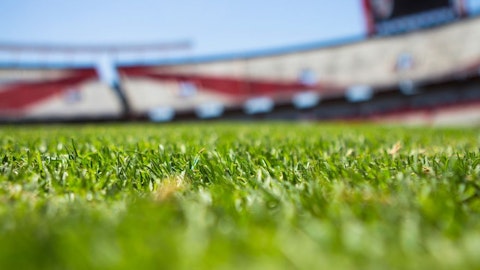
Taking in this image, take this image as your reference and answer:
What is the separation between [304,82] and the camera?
26094 millimetres

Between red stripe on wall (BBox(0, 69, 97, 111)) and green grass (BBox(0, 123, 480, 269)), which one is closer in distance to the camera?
green grass (BBox(0, 123, 480, 269))

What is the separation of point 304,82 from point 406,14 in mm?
8064

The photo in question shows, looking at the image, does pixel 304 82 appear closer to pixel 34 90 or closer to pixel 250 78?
pixel 250 78

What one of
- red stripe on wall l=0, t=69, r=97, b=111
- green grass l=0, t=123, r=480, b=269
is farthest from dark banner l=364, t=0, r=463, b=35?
green grass l=0, t=123, r=480, b=269

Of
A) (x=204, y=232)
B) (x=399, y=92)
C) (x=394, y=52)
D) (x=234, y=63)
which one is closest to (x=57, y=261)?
(x=204, y=232)

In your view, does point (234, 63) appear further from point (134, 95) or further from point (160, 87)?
point (134, 95)

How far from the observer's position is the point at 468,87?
2002cm

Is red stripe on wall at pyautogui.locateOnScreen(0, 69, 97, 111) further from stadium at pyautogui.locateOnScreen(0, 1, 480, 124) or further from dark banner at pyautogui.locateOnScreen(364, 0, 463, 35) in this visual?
dark banner at pyautogui.locateOnScreen(364, 0, 463, 35)

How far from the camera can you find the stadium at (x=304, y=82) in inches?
841

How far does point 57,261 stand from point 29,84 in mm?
28349

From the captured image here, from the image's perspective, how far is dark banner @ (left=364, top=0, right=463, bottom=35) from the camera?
24.4m

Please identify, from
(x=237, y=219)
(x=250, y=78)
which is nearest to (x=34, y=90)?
(x=250, y=78)

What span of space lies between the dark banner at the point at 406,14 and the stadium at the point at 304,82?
66mm

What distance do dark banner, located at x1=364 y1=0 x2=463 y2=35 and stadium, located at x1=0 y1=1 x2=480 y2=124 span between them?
7 cm
